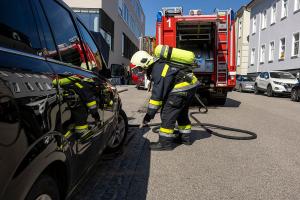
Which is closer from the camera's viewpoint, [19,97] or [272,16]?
[19,97]

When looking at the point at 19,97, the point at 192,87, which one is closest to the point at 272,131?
the point at 192,87

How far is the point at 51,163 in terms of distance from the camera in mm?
2174

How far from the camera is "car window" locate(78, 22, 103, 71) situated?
3.96 metres

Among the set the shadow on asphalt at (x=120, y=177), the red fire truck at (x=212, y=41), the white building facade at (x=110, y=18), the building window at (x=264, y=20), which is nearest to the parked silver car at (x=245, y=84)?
the building window at (x=264, y=20)

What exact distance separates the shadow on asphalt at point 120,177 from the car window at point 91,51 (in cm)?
129

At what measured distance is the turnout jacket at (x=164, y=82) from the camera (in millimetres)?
5547

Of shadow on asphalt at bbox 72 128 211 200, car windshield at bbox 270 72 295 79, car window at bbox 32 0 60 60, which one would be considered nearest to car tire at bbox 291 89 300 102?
car windshield at bbox 270 72 295 79

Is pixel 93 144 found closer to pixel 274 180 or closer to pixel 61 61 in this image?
pixel 61 61

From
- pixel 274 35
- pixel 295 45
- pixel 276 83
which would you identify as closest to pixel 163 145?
pixel 276 83

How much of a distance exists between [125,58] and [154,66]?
121 feet

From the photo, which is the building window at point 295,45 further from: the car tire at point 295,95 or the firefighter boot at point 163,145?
the firefighter boot at point 163,145

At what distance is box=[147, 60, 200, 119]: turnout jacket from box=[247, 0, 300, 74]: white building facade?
70.2ft

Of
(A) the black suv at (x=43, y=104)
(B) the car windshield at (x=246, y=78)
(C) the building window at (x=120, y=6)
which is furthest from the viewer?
(C) the building window at (x=120, y=6)

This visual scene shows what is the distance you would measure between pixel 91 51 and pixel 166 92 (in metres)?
1.76
